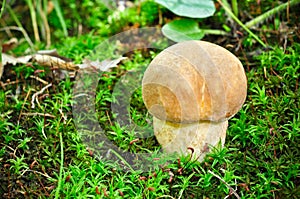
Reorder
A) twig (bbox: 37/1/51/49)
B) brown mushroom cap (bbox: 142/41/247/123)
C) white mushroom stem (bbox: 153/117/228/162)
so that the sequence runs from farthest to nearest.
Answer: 1. twig (bbox: 37/1/51/49)
2. white mushroom stem (bbox: 153/117/228/162)
3. brown mushroom cap (bbox: 142/41/247/123)

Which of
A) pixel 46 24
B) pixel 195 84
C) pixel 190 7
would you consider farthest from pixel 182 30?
pixel 46 24

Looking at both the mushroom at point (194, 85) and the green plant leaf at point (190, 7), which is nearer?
the mushroom at point (194, 85)

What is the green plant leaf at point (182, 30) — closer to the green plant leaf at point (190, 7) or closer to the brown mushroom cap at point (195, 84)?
the green plant leaf at point (190, 7)

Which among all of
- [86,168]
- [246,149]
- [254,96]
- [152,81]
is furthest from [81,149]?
[254,96]

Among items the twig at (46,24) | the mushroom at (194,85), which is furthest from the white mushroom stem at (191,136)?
the twig at (46,24)

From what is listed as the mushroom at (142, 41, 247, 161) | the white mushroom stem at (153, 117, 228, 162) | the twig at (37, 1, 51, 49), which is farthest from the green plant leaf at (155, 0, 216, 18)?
the twig at (37, 1, 51, 49)

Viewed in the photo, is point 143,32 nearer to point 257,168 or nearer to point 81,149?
point 81,149

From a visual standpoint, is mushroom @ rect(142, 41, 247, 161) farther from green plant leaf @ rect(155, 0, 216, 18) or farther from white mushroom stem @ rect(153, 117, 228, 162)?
green plant leaf @ rect(155, 0, 216, 18)
